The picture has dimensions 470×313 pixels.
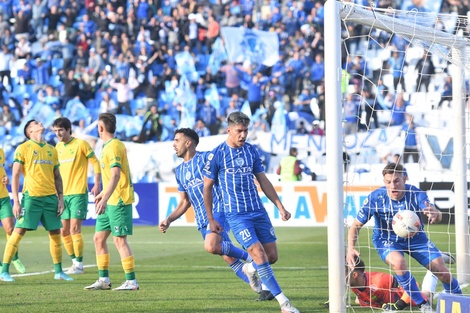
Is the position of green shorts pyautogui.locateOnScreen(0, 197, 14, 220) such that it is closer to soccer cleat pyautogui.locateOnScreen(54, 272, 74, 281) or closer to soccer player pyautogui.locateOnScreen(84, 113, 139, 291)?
soccer cleat pyautogui.locateOnScreen(54, 272, 74, 281)

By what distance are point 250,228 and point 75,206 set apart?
15.0ft

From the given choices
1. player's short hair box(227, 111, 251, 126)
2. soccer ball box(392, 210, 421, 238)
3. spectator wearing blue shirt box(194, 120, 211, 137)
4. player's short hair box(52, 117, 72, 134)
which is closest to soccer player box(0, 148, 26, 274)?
player's short hair box(52, 117, 72, 134)

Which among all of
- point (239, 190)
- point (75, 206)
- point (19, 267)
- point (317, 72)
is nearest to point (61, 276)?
point (75, 206)

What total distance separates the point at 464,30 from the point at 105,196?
14.2 feet

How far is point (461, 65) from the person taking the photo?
945 cm

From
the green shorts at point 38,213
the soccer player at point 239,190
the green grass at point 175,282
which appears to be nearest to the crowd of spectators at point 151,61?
the green grass at point 175,282

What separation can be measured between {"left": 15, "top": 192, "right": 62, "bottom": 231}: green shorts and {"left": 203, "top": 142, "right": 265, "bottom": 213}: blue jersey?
13.0 feet

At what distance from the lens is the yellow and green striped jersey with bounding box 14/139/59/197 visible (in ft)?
37.0

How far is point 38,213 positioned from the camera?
11.2 m

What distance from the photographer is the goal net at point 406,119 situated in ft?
23.9

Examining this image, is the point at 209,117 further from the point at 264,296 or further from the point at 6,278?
the point at 264,296

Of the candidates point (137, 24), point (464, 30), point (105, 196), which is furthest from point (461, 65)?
point (137, 24)

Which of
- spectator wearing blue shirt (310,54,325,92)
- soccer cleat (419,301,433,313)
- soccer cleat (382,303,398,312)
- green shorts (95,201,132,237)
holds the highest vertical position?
spectator wearing blue shirt (310,54,325,92)

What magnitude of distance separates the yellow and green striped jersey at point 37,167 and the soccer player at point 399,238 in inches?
192
